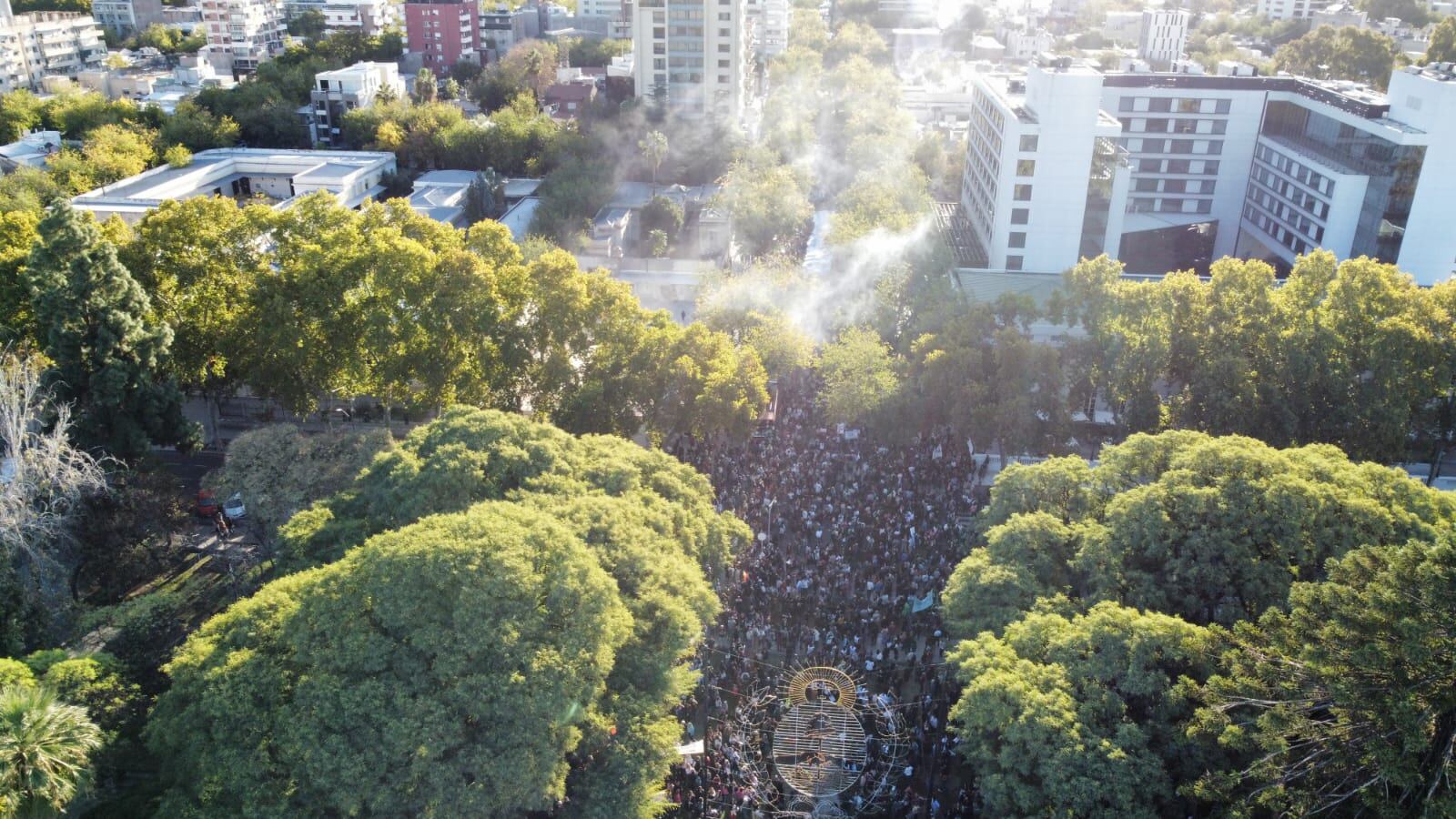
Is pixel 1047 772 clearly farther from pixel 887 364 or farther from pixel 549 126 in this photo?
pixel 549 126

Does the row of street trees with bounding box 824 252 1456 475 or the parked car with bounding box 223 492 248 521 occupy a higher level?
the row of street trees with bounding box 824 252 1456 475

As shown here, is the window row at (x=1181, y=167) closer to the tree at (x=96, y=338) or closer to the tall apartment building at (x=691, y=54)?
the tall apartment building at (x=691, y=54)

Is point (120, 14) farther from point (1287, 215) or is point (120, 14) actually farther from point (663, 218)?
point (1287, 215)

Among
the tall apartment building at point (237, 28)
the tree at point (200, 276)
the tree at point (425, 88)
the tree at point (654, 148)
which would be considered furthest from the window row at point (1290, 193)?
the tall apartment building at point (237, 28)

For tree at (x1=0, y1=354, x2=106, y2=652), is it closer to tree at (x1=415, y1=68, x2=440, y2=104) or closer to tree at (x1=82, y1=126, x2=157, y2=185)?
tree at (x1=82, y1=126, x2=157, y2=185)

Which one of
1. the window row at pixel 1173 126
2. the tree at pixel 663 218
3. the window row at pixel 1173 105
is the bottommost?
the tree at pixel 663 218

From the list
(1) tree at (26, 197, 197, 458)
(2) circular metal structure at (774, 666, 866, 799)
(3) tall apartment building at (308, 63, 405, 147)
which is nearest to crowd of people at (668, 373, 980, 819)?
(2) circular metal structure at (774, 666, 866, 799)

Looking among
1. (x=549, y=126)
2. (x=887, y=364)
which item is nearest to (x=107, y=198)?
(x=549, y=126)
